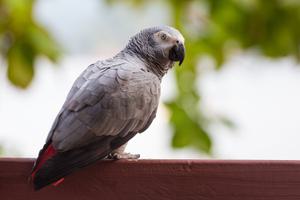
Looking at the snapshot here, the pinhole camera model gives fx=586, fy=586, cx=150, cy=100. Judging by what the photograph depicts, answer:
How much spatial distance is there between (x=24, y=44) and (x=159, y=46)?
45cm

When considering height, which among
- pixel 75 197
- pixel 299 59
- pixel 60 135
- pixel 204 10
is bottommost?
pixel 75 197

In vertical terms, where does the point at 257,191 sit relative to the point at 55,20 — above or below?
below

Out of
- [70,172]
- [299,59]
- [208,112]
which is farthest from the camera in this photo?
[208,112]

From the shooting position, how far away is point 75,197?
45.5 inches

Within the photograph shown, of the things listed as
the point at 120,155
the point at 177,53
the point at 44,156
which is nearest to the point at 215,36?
the point at 177,53

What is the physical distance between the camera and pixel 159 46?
1407mm

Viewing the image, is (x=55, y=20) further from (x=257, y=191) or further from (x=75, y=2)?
(x=257, y=191)

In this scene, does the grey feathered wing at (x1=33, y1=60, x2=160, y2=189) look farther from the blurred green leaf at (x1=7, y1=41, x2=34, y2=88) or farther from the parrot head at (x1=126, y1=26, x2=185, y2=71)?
the blurred green leaf at (x1=7, y1=41, x2=34, y2=88)

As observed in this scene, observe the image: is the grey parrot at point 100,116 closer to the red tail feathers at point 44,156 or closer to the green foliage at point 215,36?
the red tail feathers at point 44,156

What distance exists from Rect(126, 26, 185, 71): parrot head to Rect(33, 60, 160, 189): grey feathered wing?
0.11 m

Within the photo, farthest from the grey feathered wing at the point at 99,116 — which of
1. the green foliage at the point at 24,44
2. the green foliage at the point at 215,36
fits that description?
the green foliage at the point at 215,36

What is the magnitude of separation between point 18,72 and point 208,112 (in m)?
0.74

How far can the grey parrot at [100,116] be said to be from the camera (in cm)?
114

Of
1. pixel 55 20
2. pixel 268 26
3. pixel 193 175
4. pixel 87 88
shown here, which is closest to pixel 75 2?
pixel 55 20
